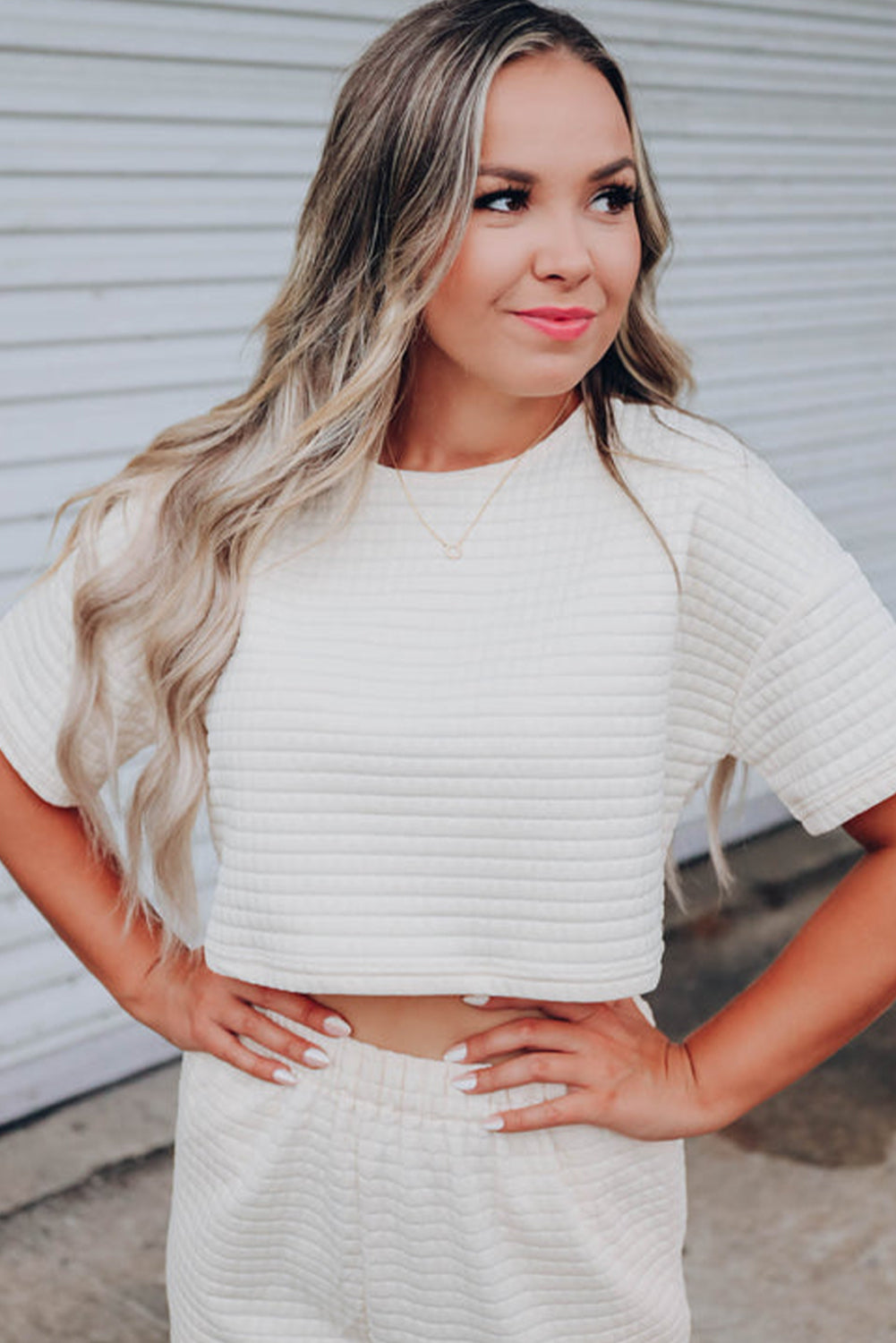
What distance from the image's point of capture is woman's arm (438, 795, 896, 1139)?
149 centimetres

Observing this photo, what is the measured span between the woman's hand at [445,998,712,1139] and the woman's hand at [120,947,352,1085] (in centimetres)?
16

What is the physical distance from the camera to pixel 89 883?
182 cm

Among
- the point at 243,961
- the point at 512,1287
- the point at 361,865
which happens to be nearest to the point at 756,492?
the point at 361,865

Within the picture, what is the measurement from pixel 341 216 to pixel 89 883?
0.81 metres

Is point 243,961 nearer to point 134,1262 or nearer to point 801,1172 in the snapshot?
point 134,1262

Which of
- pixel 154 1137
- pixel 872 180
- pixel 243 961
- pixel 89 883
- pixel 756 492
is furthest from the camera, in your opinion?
pixel 872 180

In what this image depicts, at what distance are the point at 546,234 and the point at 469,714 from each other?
0.45 metres

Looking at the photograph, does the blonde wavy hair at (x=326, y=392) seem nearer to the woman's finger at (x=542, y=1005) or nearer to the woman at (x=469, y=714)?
the woman at (x=469, y=714)

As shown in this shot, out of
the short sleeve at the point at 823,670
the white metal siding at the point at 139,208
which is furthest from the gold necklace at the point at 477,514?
the white metal siding at the point at 139,208

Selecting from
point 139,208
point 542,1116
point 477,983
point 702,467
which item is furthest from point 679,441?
point 139,208

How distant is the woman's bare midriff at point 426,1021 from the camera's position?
59.9 inches

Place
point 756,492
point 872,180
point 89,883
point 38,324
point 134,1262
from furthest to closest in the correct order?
point 872,180, point 38,324, point 134,1262, point 89,883, point 756,492

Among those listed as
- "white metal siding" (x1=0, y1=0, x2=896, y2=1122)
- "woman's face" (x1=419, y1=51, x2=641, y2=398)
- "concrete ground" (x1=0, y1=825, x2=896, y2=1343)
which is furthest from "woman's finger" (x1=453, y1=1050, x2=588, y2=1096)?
"white metal siding" (x1=0, y1=0, x2=896, y2=1122)

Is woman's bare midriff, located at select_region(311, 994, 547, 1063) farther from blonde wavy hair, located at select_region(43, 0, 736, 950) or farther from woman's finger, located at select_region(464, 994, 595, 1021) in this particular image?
blonde wavy hair, located at select_region(43, 0, 736, 950)
